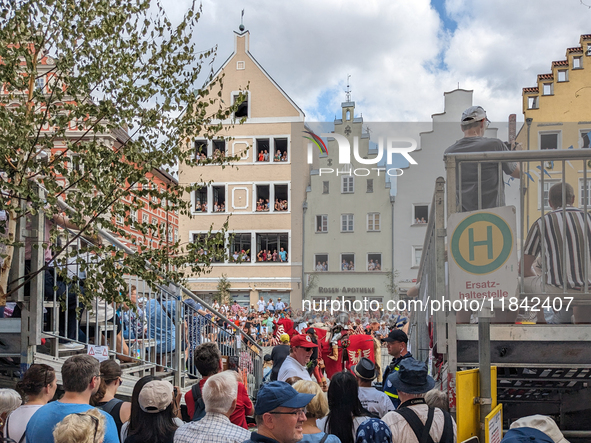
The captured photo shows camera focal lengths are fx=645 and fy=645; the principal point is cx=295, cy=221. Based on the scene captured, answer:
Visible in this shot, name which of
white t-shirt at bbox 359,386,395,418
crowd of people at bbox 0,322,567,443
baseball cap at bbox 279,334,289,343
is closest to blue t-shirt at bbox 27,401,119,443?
crowd of people at bbox 0,322,567,443

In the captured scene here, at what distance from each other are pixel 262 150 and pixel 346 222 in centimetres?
795

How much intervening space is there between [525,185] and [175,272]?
4.20 metres

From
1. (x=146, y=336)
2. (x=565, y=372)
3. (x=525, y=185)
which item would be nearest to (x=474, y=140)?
(x=525, y=185)

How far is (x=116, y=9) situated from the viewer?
6609 mm

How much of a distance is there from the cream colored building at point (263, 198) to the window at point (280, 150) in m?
0.07

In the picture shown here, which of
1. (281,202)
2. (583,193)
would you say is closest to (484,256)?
(583,193)

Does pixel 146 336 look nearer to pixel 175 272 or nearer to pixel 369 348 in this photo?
pixel 175 272

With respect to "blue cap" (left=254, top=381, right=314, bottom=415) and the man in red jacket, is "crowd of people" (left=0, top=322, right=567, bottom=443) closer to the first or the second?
"blue cap" (left=254, top=381, right=314, bottom=415)

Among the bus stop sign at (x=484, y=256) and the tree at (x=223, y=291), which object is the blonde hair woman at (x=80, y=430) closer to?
the bus stop sign at (x=484, y=256)

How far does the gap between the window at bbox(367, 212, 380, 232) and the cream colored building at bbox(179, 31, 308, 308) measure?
4886 mm

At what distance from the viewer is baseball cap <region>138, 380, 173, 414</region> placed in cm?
430

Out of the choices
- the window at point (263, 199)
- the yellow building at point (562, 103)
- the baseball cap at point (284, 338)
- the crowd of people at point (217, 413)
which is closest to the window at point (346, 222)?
the window at point (263, 199)

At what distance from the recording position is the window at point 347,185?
46.8 meters

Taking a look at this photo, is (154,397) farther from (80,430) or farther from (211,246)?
(211,246)
